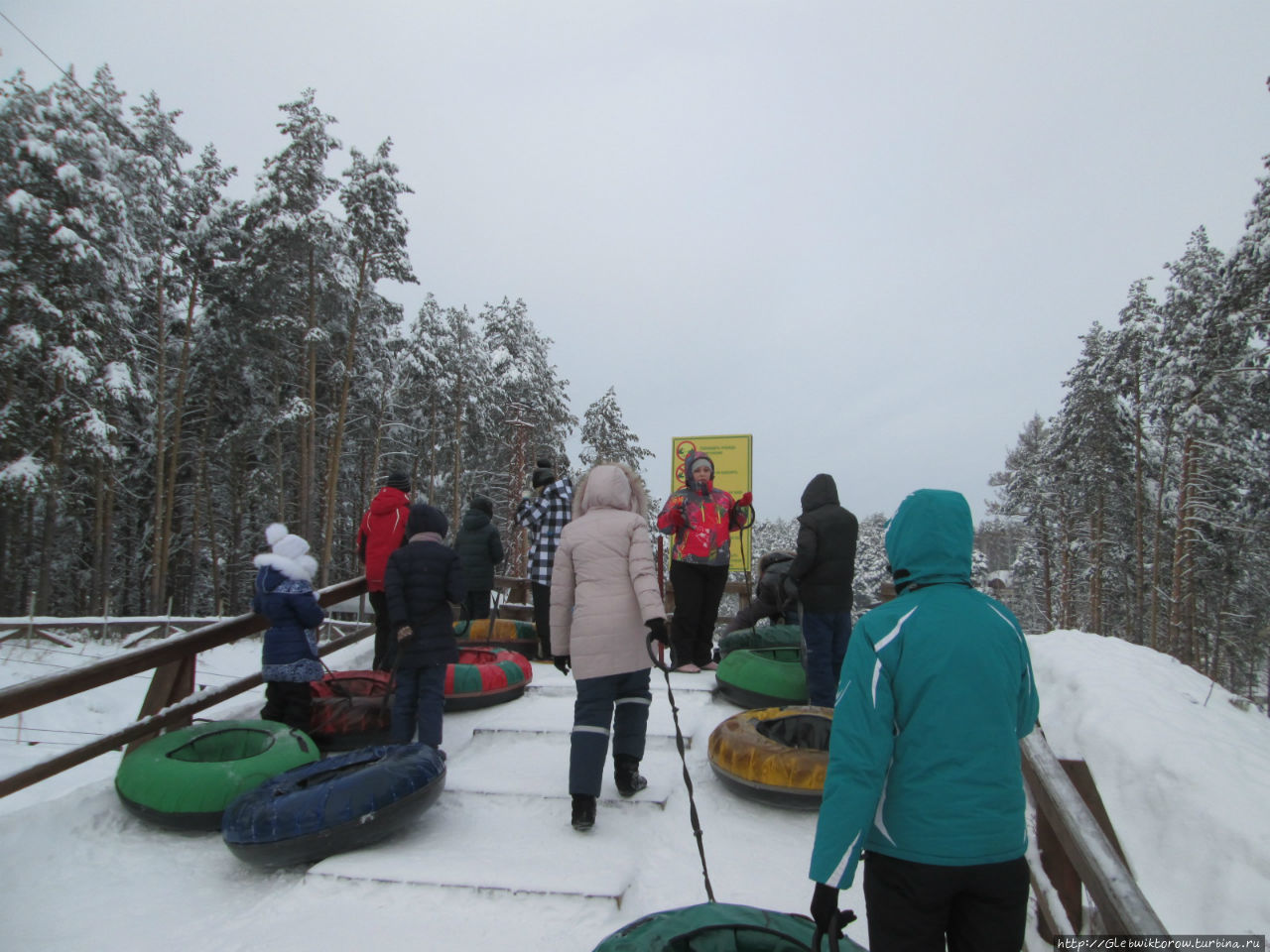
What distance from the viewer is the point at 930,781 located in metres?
1.87

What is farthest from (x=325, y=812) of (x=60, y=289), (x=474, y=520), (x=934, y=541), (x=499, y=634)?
(x=60, y=289)

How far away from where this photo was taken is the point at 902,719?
1.92m

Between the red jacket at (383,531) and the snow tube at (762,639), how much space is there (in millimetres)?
3254

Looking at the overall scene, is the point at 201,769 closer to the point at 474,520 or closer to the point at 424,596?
the point at 424,596

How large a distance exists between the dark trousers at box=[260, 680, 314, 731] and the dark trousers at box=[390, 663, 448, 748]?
2.60ft

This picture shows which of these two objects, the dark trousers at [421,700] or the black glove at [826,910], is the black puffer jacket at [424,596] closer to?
the dark trousers at [421,700]

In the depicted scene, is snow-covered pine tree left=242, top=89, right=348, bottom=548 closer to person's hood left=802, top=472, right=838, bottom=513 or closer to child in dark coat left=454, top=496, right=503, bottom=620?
child in dark coat left=454, top=496, right=503, bottom=620

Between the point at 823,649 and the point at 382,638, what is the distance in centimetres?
400

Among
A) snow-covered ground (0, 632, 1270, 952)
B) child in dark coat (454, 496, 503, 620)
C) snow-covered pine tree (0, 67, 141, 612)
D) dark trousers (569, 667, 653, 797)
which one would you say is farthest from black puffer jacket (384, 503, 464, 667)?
snow-covered pine tree (0, 67, 141, 612)

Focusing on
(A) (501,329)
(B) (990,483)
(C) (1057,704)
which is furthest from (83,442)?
(B) (990,483)

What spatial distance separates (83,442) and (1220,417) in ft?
89.6

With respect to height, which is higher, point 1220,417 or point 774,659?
point 1220,417

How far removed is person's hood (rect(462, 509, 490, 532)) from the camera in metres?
7.24

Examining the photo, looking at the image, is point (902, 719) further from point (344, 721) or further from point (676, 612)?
point (676, 612)
